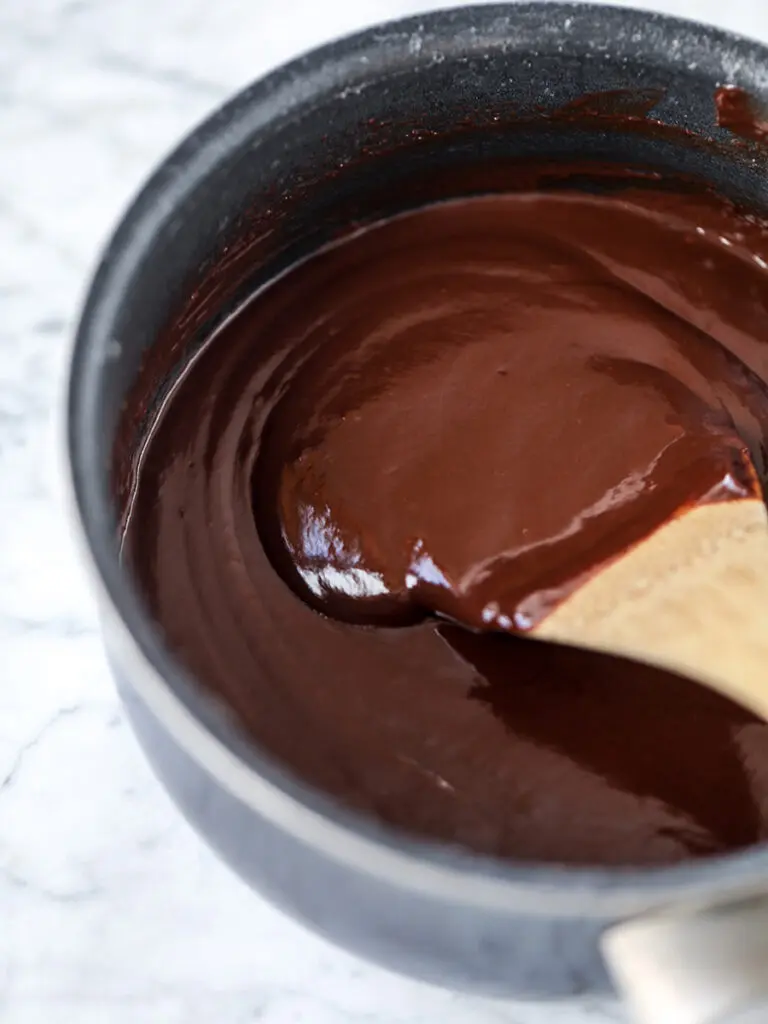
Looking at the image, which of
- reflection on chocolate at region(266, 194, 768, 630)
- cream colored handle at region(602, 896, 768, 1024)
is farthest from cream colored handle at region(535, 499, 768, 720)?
cream colored handle at region(602, 896, 768, 1024)

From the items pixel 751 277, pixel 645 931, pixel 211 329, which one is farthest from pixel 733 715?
pixel 211 329

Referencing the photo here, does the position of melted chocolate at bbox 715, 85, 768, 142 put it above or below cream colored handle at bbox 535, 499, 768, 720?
above

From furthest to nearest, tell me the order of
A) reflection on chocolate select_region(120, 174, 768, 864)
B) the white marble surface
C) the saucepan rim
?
the white marble surface, reflection on chocolate select_region(120, 174, 768, 864), the saucepan rim

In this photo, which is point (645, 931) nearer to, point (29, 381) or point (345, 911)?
point (345, 911)

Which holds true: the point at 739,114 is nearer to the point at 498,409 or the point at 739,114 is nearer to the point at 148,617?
the point at 498,409

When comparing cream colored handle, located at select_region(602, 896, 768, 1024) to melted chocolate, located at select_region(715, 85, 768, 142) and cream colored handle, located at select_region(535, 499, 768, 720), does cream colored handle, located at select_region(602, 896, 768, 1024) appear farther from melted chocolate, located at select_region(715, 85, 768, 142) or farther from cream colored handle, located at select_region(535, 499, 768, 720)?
melted chocolate, located at select_region(715, 85, 768, 142)

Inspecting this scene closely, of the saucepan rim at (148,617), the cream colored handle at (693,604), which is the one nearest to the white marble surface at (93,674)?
the saucepan rim at (148,617)
